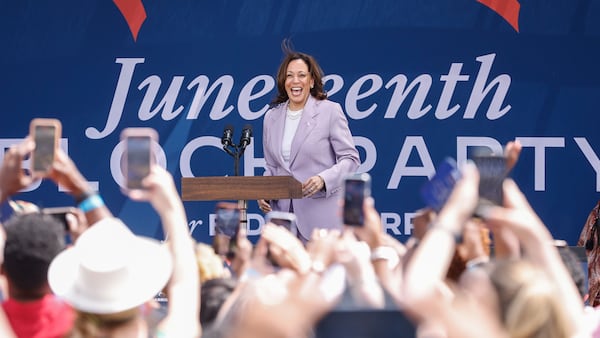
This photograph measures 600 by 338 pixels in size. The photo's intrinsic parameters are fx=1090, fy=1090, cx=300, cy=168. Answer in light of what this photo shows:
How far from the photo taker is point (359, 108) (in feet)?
27.2

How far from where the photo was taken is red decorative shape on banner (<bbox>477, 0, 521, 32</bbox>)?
8258 millimetres

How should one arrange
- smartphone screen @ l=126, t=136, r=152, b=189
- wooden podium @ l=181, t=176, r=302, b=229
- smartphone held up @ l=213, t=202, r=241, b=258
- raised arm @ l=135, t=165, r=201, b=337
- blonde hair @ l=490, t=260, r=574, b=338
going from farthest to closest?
wooden podium @ l=181, t=176, r=302, b=229 < smartphone held up @ l=213, t=202, r=241, b=258 < smartphone screen @ l=126, t=136, r=152, b=189 < raised arm @ l=135, t=165, r=201, b=337 < blonde hair @ l=490, t=260, r=574, b=338

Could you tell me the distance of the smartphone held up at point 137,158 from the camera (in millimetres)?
2826

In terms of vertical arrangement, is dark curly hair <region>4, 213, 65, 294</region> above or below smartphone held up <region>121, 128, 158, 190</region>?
below

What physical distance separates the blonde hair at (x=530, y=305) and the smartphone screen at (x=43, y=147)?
4.34ft

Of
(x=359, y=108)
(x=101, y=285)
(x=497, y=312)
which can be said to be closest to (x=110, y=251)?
(x=101, y=285)

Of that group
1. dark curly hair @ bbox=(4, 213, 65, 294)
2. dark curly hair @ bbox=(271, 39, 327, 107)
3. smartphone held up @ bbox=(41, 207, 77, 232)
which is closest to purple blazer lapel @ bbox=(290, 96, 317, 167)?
dark curly hair @ bbox=(271, 39, 327, 107)

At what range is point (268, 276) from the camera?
2.67 m

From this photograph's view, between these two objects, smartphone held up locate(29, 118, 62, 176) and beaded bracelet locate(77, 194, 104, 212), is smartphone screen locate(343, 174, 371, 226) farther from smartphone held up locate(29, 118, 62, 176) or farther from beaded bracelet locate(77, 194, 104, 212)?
smartphone held up locate(29, 118, 62, 176)

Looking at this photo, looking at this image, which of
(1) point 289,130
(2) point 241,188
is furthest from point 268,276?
(1) point 289,130

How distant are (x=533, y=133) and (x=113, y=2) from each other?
3.35 m

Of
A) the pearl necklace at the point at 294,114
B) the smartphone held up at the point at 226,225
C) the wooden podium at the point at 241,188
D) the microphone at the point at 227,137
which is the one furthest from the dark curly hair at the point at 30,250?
the microphone at the point at 227,137

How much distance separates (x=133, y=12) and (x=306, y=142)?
7.89 ft

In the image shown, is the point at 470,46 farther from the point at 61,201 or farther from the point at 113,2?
the point at 61,201
